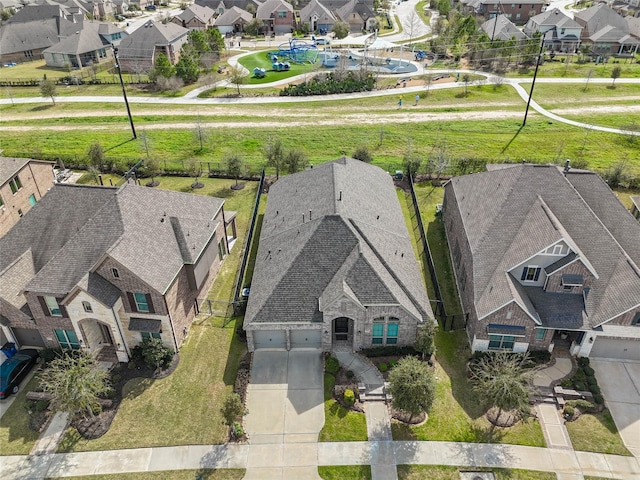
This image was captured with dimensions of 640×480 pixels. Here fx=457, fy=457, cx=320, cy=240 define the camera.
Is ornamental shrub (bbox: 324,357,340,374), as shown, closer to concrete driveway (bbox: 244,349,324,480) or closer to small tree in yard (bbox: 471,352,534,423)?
concrete driveway (bbox: 244,349,324,480)

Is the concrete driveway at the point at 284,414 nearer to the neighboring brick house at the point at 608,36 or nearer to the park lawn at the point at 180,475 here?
the park lawn at the point at 180,475

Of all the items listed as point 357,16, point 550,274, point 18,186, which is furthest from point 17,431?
point 357,16

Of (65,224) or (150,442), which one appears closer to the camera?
(150,442)

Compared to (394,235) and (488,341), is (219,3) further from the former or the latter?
(488,341)

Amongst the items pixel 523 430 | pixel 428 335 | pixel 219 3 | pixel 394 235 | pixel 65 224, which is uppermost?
pixel 219 3

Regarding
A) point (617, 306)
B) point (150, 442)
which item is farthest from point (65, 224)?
point (617, 306)

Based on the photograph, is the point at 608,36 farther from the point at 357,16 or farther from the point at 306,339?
the point at 306,339
